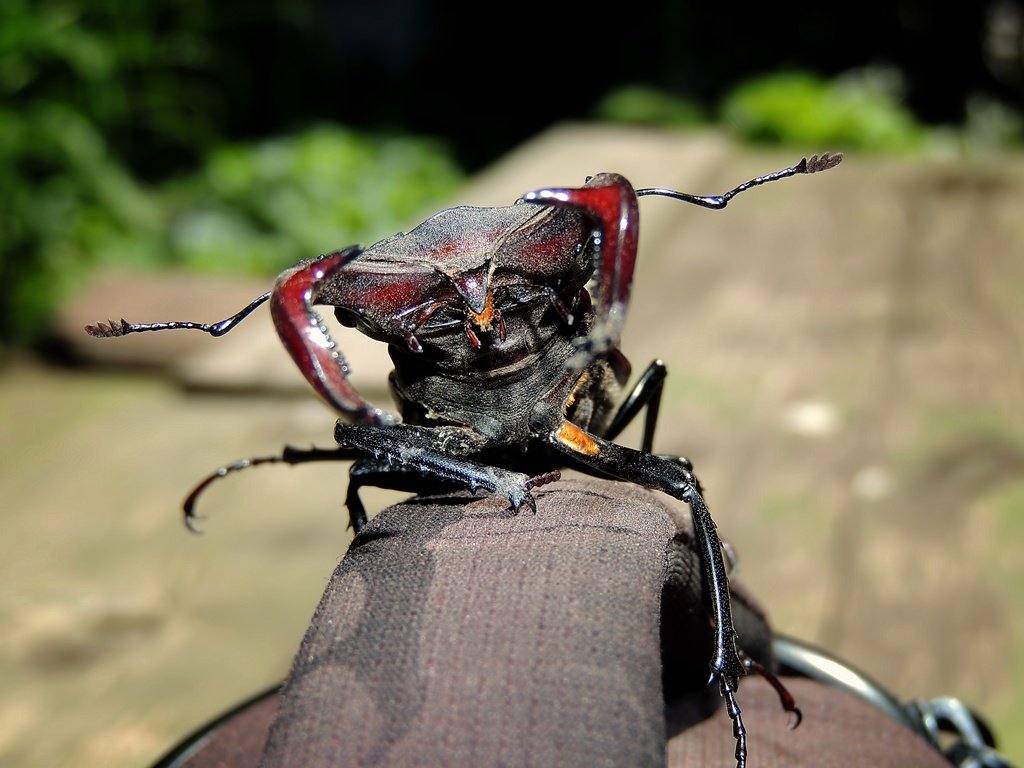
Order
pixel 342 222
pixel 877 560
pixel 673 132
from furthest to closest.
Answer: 1. pixel 342 222
2. pixel 673 132
3. pixel 877 560

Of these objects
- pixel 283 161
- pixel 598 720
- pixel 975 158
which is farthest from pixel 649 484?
pixel 283 161

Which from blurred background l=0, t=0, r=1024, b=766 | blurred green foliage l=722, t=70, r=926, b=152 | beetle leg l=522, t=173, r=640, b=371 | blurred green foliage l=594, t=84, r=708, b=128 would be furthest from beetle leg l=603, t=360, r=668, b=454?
blurred green foliage l=594, t=84, r=708, b=128

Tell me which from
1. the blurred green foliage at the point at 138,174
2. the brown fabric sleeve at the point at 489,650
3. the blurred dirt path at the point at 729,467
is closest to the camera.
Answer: the brown fabric sleeve at the point at 489,650

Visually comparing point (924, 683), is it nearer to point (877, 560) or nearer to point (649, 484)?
point (877, 560)

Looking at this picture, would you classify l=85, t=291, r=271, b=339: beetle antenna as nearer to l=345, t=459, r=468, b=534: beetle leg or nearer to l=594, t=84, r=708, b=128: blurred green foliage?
l=345, t=459, r=468, b=534: beetle leg

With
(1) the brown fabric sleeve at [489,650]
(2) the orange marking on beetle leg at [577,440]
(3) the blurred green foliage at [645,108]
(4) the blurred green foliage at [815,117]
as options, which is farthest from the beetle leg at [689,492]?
(3) the blurred green foliage at [645,108]

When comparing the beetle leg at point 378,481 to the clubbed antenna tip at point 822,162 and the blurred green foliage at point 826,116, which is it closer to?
the clubbed antenna tip at point 822,162

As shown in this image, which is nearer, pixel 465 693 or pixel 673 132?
pixel 465 693
